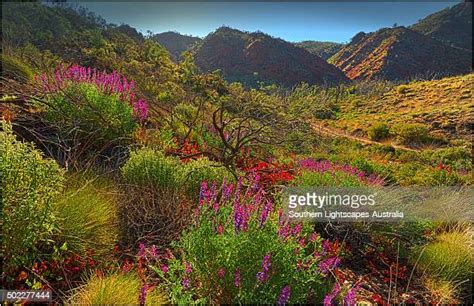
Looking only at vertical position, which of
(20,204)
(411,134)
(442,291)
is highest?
(20,204)

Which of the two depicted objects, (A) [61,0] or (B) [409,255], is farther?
(A) [61,0]

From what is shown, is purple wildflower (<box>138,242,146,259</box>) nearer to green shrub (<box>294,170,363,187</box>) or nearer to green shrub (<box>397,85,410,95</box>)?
green shrub (<box>294,170,363,187</box>)

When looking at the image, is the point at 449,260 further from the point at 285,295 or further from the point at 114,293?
the point at 114,293

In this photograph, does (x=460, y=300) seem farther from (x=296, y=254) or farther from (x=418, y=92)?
(x=418, y=92)

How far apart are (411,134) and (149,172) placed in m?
26.0

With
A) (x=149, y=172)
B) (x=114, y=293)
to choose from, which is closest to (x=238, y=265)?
(x=114, y=293)

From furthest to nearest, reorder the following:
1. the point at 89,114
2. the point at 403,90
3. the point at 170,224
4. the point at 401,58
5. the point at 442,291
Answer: the point at 401,58 < the point at 403,90 < the point at 89,114 < the point at 442,291 < the point at 170,224

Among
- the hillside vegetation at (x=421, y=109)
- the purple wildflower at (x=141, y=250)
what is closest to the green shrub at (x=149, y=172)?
the purple wildflower at (x=141, y=250)

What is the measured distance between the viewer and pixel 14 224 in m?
2.21

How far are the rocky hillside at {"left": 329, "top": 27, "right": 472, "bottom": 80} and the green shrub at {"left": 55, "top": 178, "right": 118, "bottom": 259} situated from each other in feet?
275

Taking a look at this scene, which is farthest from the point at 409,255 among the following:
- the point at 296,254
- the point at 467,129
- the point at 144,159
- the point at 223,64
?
the point at 223,64

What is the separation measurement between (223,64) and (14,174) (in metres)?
76.0

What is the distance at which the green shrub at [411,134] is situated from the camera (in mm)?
25609

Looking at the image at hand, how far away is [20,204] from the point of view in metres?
2.23
